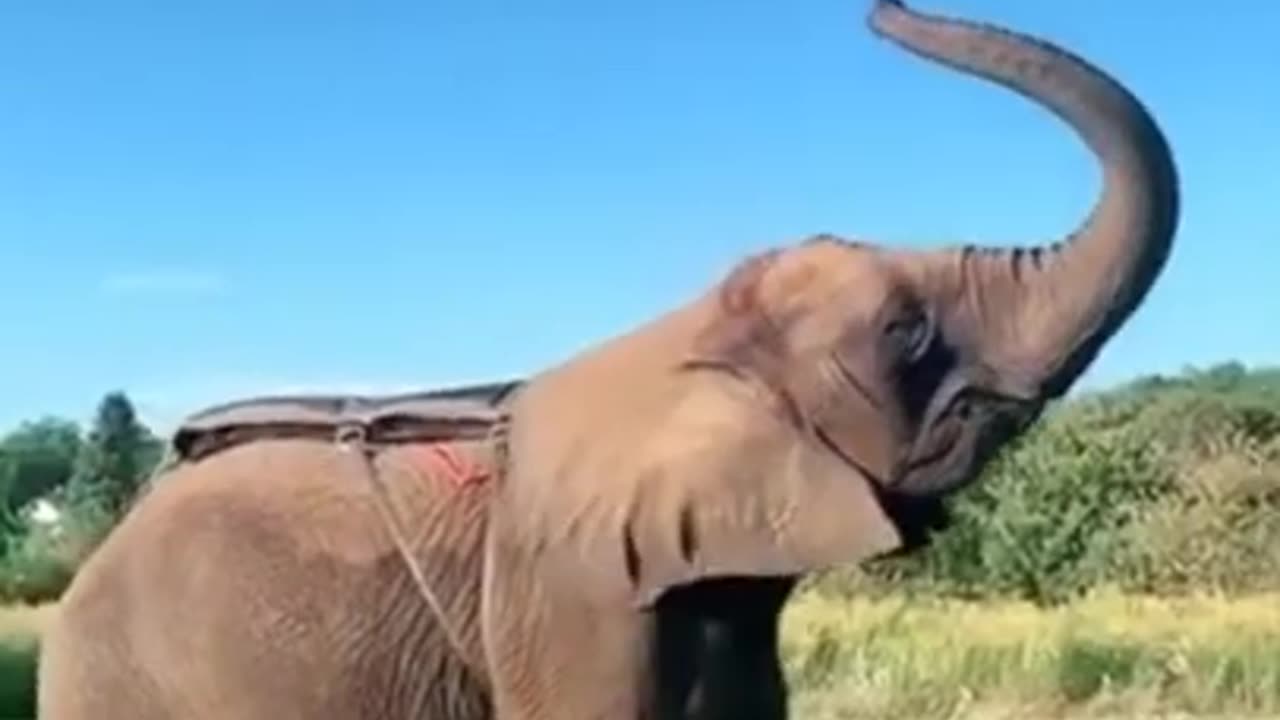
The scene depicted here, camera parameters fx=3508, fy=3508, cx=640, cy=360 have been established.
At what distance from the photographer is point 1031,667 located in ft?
49.1

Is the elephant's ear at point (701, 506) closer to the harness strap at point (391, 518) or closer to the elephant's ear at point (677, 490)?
the elephant's ear at point (677, 490)

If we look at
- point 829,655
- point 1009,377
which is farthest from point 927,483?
point 829,655

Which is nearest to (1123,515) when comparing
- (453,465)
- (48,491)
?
(48,491)

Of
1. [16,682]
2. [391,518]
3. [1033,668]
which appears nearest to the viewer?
[391,518]

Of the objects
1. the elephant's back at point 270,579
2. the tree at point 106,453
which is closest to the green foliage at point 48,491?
the tree at point 106,453

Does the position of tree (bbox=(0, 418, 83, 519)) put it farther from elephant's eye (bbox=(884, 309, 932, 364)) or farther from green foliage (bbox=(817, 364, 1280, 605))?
elephant's eye (bbox=(884, 309, 932, 364))

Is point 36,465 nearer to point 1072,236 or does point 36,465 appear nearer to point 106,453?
point 106,453

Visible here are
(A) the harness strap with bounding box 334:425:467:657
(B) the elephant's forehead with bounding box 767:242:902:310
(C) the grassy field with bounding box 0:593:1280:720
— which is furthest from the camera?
(C) the grassy field with bounding box 0:593:1280:720

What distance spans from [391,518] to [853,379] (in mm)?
569

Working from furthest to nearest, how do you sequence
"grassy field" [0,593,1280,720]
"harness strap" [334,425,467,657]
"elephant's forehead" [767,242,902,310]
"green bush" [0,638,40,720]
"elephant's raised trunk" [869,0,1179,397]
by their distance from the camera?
1. "green bush" [0,638,40,720]
2. "grassy field" [0,593,1280,720]
3. "harness strap" [334,425,467,657]
4. "elephant's forehead" [767,242,902,310]
5. "elephant's raised trunk" [869,0,1179,397]

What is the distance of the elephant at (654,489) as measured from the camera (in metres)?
3.47

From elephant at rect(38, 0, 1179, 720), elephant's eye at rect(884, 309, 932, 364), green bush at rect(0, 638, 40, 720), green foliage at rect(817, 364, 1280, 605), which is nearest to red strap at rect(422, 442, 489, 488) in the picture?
elephant at rect(38, 0, 1179, 720)

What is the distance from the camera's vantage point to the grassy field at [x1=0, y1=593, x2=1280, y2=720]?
14.3 m

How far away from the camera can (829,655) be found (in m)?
15.3
